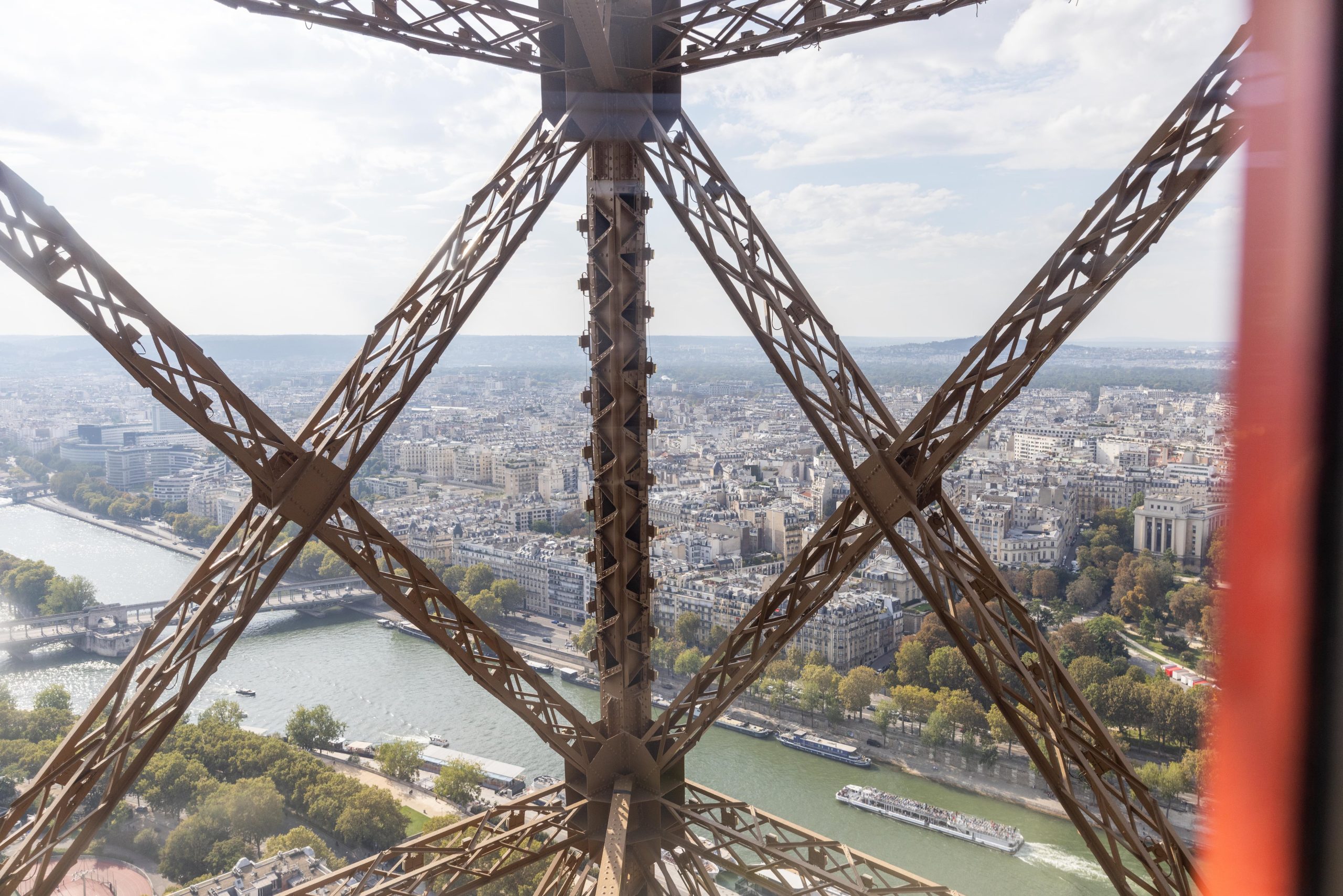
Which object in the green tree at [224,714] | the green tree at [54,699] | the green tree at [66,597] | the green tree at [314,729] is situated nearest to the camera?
the green tree at [54,699]

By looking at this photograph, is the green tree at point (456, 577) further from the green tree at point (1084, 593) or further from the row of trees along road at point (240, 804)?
the green tree at point (1084, 593)

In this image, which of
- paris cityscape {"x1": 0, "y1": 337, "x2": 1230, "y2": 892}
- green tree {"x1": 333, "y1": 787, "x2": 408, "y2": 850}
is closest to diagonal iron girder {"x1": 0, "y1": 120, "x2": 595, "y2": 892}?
paris cityscape {"x1": 0, "y1": 337, "x2": 1230, "y2": 892}

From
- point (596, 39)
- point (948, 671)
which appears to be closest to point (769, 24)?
point (596, 39)

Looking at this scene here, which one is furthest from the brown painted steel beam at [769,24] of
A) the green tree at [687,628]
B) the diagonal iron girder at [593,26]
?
the green tree at [687,628]

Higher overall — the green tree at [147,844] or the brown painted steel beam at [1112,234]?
the brown painted steel beam at [1112,234]

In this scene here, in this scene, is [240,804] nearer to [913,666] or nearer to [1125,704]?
[913,666]

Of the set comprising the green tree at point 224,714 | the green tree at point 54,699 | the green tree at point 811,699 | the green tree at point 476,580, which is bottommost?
the green tree at point 224,714
